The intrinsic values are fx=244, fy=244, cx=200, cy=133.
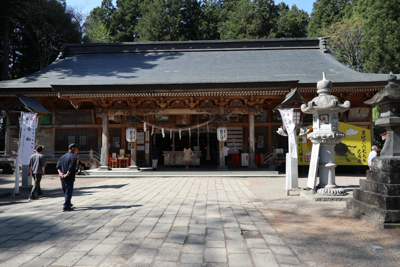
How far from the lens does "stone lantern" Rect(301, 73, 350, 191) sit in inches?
267

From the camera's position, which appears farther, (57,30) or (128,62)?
(57,30)

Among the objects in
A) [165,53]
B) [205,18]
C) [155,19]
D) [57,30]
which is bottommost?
[165,53]

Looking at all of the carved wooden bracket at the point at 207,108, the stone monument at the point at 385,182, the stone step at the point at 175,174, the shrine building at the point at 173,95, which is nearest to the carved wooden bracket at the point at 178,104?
the shrine building at the point at 173,95

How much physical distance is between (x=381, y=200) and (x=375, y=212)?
0.25m

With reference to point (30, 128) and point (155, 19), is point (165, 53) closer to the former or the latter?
point (30, 128)

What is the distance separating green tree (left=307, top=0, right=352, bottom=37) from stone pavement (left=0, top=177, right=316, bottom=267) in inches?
1209

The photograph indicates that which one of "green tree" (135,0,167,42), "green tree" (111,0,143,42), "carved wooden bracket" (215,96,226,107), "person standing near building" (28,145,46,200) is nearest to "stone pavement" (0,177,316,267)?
"person standing near building" (28,145,46,200)

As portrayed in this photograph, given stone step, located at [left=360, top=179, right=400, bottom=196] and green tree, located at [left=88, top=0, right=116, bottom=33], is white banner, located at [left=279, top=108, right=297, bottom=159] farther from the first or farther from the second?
green tree, located at [left=88, top=0, right=116, bottom=33]

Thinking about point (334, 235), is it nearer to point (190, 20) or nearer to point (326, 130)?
point (326, 130)

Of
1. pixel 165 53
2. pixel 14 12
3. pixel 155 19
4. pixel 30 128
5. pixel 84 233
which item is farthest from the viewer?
pixel 155 19

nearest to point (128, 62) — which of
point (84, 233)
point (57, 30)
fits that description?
point (57, 30)

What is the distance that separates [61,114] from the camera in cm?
1434

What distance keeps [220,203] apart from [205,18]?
33.2m

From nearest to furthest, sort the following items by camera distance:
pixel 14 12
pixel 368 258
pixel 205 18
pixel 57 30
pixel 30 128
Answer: pixel 368 258 → pixel 30 128 → pixel 14 12 → pixel 57 30 → pixel 205 18
